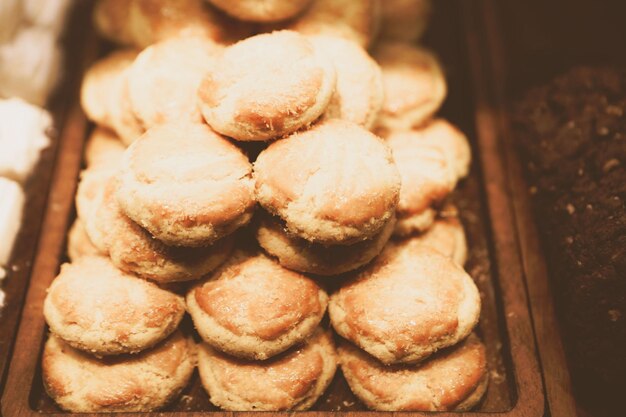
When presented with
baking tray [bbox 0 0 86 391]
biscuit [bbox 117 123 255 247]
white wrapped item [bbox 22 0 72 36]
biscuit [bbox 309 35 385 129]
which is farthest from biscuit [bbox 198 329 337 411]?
white wrapped item [bbox 22 0 72 36]

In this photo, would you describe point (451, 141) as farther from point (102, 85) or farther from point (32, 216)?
point (32, 216)

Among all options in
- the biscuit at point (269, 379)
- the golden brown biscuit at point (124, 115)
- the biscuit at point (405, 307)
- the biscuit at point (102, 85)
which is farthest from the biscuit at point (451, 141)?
the biscuit at point (102, 85)

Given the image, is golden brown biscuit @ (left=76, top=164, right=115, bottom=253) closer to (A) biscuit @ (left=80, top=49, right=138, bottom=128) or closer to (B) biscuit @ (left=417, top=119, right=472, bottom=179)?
(A) biscuit @ (left=80, top=49, right=138, bottom=128)

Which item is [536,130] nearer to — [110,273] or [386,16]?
[386,16]

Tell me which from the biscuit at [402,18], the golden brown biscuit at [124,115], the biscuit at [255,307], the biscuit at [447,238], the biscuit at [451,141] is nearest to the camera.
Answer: the biscuit at [255,307]

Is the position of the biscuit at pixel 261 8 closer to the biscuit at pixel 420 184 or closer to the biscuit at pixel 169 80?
the biscuit at pixel 169 80
